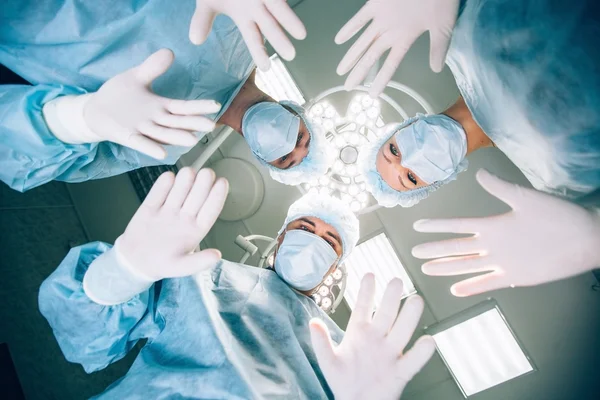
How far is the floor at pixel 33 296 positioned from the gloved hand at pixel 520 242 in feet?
5.61

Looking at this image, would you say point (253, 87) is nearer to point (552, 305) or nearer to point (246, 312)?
point (246, 312)

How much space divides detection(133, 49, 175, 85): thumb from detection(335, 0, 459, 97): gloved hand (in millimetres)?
519

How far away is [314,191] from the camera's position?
184cm

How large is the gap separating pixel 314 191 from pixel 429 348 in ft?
3.10

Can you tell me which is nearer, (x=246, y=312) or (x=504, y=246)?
(x=504, y=246)

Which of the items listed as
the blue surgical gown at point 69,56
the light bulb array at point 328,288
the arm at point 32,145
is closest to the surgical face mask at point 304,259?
the light bulb array at point 328,288

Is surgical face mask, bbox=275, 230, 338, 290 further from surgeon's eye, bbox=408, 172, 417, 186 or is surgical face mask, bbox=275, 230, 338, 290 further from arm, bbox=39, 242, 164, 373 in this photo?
arm, bbox=39, 242, 164, 373

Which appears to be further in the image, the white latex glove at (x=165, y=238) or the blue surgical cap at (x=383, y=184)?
the blue surgical cap at (x=383, y=184)

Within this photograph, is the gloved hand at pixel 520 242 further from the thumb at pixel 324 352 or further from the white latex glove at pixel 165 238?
the white latex glove at pixel 165 238

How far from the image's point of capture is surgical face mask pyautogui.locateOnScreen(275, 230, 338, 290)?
1.58m

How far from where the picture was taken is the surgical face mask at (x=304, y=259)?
5.20 ft

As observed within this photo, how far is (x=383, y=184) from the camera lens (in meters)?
1.68

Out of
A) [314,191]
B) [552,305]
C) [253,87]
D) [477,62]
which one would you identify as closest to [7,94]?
[253,87]

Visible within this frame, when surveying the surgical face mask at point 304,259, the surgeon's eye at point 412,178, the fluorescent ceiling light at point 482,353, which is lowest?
the fluorescent ceiling light at point 482,353
